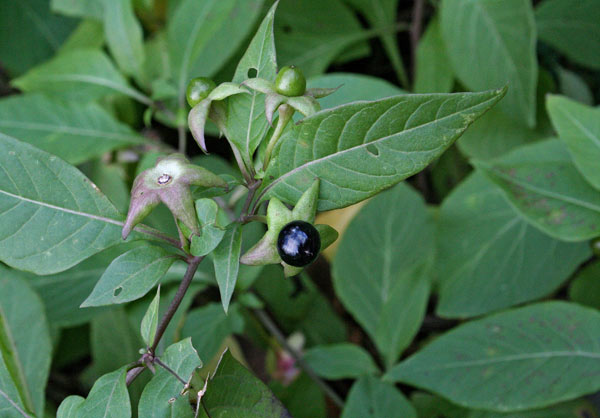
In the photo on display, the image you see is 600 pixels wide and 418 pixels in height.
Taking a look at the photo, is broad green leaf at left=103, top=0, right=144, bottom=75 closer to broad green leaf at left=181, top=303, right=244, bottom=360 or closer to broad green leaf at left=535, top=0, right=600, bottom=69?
broad green leaf at left=181, top=303, right=244, bottom=360

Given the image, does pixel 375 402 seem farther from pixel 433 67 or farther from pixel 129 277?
pixel 433 67

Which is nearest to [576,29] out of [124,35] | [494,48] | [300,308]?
[494,48]

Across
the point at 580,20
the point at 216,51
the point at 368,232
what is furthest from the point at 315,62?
the point at 580,20

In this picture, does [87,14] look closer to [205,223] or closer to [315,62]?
[315,62]

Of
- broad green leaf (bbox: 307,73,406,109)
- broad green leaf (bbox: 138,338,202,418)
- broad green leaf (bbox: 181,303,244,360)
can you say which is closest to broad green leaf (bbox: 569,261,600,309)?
broad green leaf (bbox: 307,73,406,109)

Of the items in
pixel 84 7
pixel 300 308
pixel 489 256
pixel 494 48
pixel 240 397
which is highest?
pixel 84 7

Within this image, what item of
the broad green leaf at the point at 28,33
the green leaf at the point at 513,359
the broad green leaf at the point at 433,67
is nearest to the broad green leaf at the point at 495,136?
the broad green leaf at the point at 433,67
